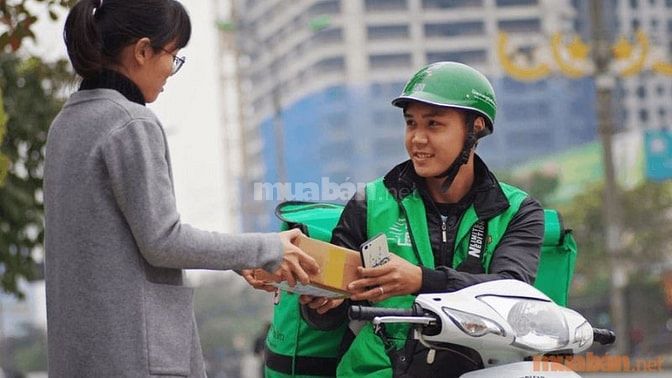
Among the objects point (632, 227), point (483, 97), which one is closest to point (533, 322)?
point (483, 97)

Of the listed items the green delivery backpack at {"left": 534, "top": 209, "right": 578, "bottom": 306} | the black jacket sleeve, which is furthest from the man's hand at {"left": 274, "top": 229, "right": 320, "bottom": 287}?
the green delivery backpack at {"left": 534, "top": 209, "right": 578, "bottom": 306}

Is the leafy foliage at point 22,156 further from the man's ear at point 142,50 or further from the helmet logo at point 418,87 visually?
the man's ear at point 142,50

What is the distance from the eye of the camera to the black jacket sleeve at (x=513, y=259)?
12.4 feet

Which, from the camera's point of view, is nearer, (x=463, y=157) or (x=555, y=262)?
(x=463, y=157)

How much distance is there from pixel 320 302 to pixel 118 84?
2.85 ft

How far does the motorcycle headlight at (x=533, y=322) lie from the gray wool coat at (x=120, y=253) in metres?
0.59

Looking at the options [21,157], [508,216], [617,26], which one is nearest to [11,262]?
[21,157]

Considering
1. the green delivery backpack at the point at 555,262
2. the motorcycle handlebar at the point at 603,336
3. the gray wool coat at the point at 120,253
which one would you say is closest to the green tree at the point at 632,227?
the green delivery backpack at the point at 555,262

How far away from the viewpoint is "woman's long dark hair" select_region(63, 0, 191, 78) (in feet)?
11.3

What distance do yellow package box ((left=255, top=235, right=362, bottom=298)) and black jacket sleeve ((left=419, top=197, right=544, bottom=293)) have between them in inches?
7.7

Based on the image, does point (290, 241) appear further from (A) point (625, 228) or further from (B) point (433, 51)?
(B) point (433, 51)

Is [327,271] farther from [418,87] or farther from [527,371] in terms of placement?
[418,87]

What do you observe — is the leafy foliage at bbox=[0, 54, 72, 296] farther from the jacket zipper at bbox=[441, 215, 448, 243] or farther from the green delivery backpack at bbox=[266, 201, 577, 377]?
the jacket zipper at bbox=[441, 215, 448, 243]

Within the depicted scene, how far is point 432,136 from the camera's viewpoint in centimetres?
402
